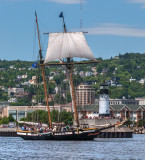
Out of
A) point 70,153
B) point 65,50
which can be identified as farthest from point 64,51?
point 70,153

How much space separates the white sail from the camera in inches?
4779

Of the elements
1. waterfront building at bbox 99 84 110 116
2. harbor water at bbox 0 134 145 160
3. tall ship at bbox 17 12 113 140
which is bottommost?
harbor water at bbox 0 134 145 160

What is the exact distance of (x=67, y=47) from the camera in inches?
4793

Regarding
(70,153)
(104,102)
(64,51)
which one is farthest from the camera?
(104,102)

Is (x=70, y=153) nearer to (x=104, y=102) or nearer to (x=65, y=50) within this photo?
(x=65, y=50)

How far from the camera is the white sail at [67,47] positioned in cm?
12138

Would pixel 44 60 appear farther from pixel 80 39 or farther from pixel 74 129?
pixel 74 129

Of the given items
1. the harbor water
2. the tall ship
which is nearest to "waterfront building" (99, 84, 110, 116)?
the tall ship

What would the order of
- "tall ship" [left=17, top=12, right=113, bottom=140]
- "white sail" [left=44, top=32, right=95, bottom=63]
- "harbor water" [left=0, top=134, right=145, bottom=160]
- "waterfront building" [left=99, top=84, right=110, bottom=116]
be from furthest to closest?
1. "waterfront building" [left=99, top=84, right=110, bottom=116]
2. "white sail" [left=44, top=32, right=95, bottom=63]
3. "tall ship" [left=17, top=12, right=113, bottom=140]
4. "harbor water" [left=0, top=134, right=145, bottom=160]

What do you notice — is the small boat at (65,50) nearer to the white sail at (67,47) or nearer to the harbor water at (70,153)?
the white sail at (67,47)

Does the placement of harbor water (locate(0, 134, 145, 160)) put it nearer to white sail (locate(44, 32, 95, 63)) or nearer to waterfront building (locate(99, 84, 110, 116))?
white sail (locate(44, 32, 95, 63))

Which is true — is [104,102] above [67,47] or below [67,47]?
below

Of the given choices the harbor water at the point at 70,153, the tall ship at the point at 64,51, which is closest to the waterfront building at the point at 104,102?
the tall ship at the point at 64,51

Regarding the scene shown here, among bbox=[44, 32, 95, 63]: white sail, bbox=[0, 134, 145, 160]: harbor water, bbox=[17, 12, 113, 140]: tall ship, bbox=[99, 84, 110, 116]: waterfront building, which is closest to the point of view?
bbox=[0, 134, 145, 160]: harbor water
